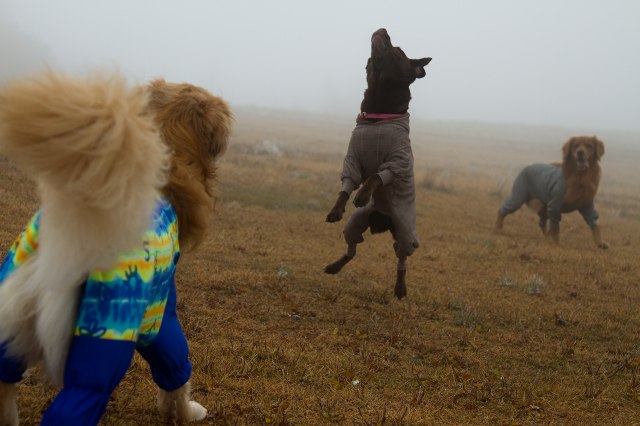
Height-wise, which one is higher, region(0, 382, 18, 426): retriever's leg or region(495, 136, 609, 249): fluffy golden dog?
region(495, 136, 609, 249): fluffy golden dog

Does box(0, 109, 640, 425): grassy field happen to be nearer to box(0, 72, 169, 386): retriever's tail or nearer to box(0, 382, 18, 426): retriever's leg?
box(0, 382, 18, 426): retriever's leg

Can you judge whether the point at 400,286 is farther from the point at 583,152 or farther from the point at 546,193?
the point at 546,193

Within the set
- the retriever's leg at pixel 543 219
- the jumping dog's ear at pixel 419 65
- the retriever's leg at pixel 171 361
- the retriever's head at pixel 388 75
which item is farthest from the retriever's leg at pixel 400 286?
the retriever's leg at pixel 543 219

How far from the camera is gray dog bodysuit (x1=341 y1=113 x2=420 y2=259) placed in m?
5.93

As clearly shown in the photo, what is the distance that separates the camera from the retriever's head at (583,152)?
455 inches

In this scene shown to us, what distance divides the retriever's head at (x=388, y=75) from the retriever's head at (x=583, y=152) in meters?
6.81

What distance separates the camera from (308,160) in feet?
75.3

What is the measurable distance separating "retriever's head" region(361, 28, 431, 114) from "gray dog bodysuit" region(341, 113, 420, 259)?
5.9 inches

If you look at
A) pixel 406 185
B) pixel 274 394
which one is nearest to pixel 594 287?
pixel 406 185

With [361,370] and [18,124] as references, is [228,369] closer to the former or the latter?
[361,370]

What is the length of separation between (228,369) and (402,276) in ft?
10.3

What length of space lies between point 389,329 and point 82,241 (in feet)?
13.4

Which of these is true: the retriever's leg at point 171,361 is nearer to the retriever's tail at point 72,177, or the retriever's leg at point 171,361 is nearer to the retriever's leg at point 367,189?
the retriever's tail at point 72,177

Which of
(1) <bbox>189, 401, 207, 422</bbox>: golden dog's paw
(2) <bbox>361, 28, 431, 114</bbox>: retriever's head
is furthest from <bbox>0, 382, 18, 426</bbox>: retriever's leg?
(2) <bbox>361, 28, 431, 114</bbox>: retriever's head
